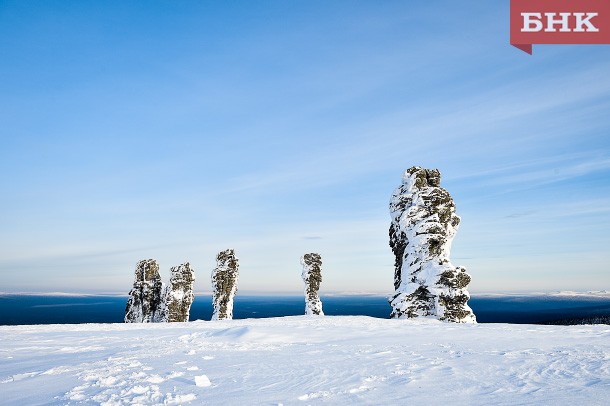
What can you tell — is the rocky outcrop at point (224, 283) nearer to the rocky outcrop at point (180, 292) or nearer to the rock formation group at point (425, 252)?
the rocky outcrop at point (180, 292)

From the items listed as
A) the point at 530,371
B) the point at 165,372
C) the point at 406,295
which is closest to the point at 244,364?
the point at 165,372

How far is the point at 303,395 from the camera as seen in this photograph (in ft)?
19.7

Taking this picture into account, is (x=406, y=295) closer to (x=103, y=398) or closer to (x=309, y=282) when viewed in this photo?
(x=309, y=282)

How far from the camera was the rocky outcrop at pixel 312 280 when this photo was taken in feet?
117

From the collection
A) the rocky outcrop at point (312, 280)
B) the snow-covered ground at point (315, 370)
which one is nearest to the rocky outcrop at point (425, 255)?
the snow-covered ground at point (315, 370)

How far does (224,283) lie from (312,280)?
7639 mm

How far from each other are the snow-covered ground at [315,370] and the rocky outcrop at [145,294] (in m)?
30.4

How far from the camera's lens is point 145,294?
42.0 metres

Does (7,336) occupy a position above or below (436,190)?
below

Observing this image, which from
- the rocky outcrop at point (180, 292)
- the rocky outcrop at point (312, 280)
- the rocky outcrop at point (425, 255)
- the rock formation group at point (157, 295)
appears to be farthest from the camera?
the rock formation group at point (157, 295)

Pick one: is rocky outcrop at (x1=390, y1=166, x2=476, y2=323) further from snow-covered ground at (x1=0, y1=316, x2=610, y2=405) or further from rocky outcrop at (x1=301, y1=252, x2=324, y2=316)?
rocky outcrop at (x1=301, y1=252, x2=324, y2=316)

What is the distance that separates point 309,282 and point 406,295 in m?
15.3

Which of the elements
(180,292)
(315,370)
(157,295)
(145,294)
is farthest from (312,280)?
(315,370)

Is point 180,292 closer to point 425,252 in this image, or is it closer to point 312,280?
point 312,280
